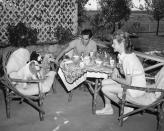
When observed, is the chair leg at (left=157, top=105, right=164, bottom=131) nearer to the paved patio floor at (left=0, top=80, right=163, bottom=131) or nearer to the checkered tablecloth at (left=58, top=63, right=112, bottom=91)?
the paved patio floor at (left=0, top=80, right=163, bottom=131)

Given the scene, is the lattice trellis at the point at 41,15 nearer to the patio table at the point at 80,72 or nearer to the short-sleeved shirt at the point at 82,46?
the short-sleeved shirt at the point at 82,46

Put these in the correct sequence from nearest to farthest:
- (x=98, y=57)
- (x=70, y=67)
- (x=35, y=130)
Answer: (x=35, y=130) < (x=70, y=67) < (x=98, y=57)

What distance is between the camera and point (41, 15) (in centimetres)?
676

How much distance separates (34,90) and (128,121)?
1.35 metres

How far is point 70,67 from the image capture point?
346cm

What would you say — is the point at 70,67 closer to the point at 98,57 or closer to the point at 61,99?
the point at 98,57

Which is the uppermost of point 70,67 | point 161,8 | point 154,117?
point 161,8

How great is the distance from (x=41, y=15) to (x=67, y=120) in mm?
4150

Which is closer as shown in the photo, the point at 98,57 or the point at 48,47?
the point at 98,57

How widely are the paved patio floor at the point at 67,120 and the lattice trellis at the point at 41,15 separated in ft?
10.1

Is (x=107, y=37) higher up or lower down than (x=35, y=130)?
higher up

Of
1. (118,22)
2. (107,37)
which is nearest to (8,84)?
(107,37)

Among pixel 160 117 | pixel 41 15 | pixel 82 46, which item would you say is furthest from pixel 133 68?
pixel 41 15

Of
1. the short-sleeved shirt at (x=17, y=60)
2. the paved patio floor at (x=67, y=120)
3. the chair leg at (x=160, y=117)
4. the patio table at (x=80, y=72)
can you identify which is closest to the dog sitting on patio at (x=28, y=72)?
the short-sleeved shirt at (x=17, y=60)
